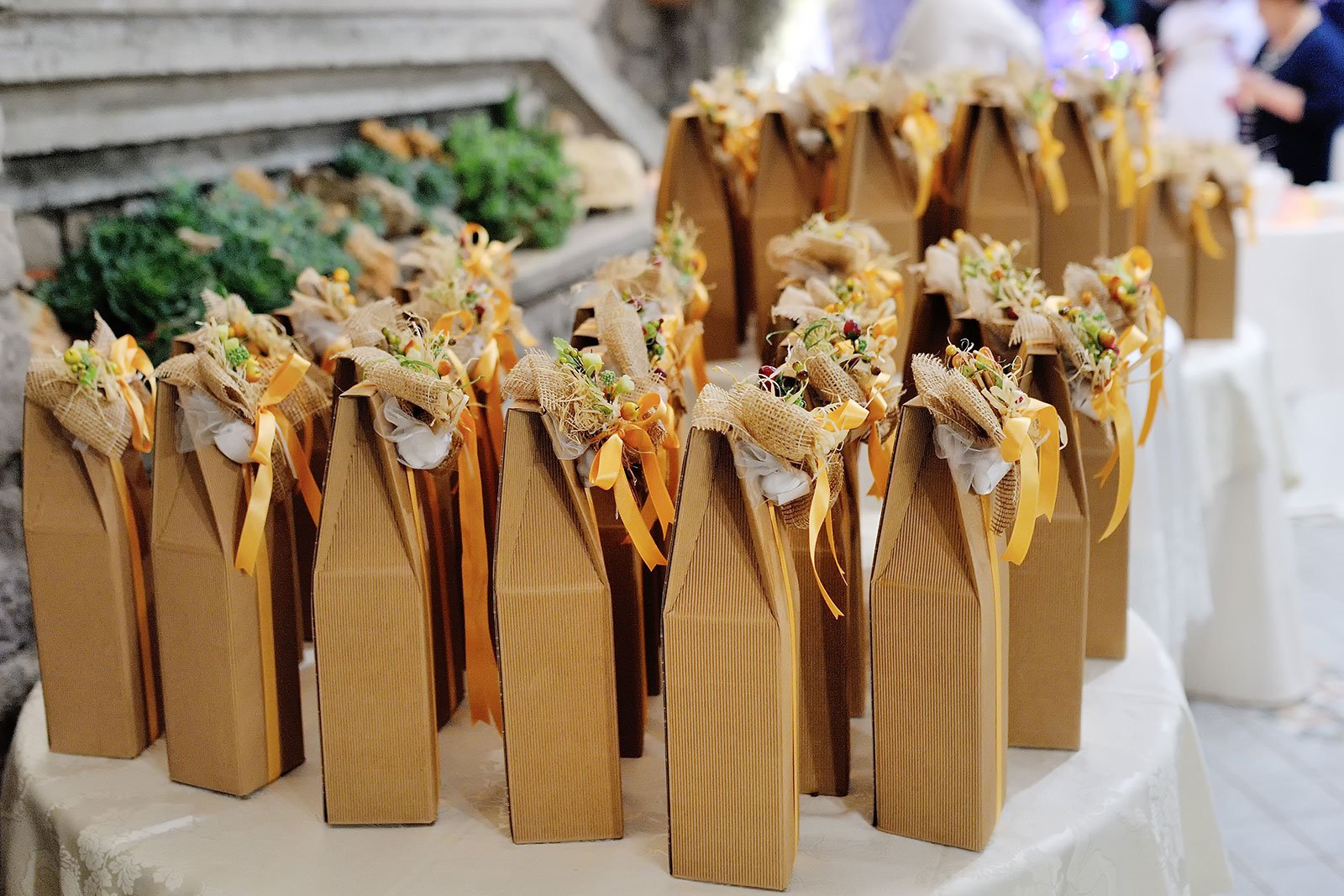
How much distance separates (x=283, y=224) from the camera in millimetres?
2654

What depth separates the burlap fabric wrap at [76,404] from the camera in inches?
45.4

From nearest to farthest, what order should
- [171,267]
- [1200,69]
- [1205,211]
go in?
1. [1205,211]
2. [171,267]
3. [1200,69]

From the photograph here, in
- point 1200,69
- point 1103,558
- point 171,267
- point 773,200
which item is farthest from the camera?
point 1200,69

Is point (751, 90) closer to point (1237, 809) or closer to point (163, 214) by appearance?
point (163, 214)

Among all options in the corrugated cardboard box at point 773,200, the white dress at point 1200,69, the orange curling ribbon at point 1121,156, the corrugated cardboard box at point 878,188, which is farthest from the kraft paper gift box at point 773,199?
the white dress at point 1200,69

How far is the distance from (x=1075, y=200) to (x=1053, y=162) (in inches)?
2.8

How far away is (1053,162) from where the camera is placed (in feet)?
6.15

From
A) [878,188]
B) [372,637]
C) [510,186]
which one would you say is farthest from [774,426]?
[510,186]

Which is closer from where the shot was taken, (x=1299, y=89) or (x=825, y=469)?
(x=825, y=469)

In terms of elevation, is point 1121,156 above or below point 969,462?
above

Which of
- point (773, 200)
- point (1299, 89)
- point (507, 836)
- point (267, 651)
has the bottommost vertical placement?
point (507, 836)

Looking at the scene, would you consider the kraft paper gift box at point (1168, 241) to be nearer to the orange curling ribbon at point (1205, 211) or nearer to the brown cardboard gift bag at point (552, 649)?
the orange curling ribbon at point (1205, 211)

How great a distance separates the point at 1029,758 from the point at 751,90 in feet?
4.54

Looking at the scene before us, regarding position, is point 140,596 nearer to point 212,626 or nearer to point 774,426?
point 212,626
